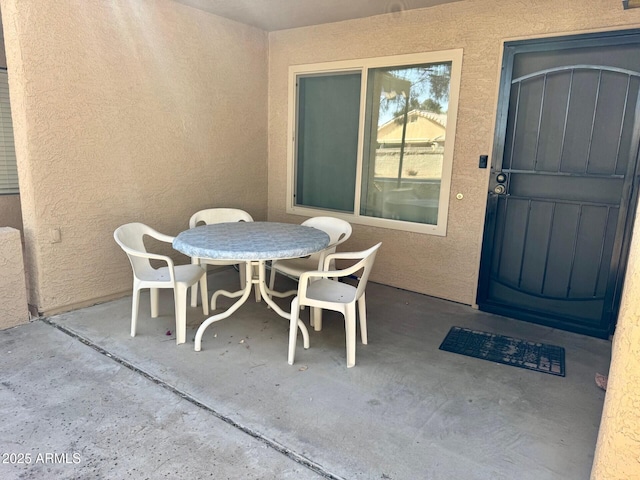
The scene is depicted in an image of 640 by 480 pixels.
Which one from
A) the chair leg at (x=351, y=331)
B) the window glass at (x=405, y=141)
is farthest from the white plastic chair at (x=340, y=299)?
the window glass at (x=405, y=141)

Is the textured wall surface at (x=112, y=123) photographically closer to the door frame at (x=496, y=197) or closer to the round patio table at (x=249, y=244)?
the round patio table at (x=249, y=244)

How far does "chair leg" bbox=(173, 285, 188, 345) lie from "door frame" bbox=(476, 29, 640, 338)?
8.55 ft

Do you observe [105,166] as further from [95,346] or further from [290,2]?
[290,2]

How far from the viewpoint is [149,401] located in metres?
2.36

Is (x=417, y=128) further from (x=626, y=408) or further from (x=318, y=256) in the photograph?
(x=626, y=408)

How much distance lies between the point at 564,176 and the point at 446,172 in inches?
37.9

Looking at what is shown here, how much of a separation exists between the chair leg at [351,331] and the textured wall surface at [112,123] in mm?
2330

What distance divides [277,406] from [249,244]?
1.05 meters

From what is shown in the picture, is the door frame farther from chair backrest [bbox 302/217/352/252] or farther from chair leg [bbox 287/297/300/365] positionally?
chair leg [bbox 287/297/300/365]

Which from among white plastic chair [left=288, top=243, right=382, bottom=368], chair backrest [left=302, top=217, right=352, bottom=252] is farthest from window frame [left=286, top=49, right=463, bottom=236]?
white plastic chair [left=288, top=243, right=382, bottom=368]

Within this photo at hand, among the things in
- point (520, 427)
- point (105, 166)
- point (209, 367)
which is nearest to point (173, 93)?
point (105, 166)

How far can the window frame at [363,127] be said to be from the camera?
3801 mm

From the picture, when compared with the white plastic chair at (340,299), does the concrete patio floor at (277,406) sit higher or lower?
lower

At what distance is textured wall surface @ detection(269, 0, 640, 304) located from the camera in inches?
129
